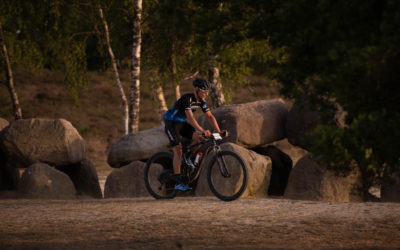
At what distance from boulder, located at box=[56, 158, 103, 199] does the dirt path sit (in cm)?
459

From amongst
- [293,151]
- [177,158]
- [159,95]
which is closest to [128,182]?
[177,158]

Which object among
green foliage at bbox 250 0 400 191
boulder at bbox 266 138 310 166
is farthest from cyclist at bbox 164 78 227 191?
boulder at bbox 266 138 310 166

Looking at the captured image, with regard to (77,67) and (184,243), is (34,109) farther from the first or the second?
(184,243)

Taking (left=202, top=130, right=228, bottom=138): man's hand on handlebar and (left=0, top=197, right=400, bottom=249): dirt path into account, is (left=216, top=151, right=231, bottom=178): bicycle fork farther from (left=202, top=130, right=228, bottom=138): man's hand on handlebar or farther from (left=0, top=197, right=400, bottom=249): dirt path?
(left=0, top=197, right=400, bottom=249): dirt path

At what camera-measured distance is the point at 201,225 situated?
6922 mm

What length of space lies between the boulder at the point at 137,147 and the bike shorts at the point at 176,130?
3794mm

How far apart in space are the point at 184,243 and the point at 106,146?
831 inches

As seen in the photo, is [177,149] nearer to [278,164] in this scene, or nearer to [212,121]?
[212,121]

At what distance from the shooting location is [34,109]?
31969mm

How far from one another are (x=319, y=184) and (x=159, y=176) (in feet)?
10.8

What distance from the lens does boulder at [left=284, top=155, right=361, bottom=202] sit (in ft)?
35.2

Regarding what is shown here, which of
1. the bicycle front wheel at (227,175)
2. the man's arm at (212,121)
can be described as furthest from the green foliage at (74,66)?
the man's arm at (212,121)

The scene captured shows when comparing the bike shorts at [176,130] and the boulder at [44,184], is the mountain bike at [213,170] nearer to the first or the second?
the bike shorts at [176,130]

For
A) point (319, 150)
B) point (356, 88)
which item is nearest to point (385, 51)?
point (356, 88)
